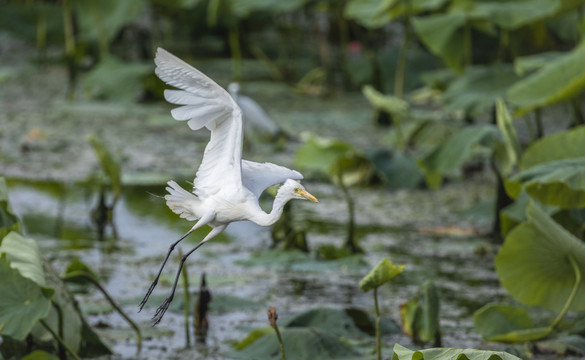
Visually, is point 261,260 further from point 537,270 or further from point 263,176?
point 263,176

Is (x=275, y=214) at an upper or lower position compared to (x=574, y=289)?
upper

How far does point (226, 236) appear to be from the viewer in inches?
151

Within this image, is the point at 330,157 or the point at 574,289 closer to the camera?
the point at 574,289

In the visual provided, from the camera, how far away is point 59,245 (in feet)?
11.6

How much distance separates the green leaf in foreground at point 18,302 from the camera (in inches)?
80.5

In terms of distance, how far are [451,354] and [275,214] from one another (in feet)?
1.28

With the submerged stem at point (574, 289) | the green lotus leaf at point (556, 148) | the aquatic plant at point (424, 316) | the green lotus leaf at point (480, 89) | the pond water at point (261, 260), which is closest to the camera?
the submerged stem at point (574, 289)

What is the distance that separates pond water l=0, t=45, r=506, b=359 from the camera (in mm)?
2924

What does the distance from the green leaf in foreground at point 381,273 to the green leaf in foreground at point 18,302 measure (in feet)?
2.06

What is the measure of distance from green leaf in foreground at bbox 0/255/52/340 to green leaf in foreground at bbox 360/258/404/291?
2.06ft

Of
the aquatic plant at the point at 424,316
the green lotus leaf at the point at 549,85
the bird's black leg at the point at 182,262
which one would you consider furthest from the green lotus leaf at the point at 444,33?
the bird's black leg at the point at 182,262

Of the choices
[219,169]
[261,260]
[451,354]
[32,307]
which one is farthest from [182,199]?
[261,260]

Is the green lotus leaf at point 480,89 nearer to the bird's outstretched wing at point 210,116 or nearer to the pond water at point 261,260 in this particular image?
the pond water at point 261,260

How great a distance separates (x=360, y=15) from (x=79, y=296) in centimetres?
300
